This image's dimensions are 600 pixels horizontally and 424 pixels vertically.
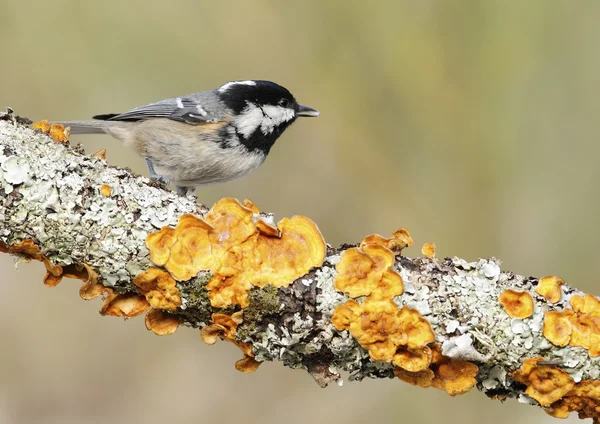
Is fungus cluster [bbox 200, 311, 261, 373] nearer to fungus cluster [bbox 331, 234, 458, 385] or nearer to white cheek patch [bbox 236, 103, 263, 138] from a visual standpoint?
fungus cluster [bbox 331, 234, 458, 385]

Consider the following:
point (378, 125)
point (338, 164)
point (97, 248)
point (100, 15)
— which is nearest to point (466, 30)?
point (378, 125)

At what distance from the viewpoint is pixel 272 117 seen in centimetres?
349

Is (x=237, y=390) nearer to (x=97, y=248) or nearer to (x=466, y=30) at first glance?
(x=97, y=248)

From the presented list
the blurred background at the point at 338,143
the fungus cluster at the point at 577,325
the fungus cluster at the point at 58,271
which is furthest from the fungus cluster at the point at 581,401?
the blurred background at the point at 338,143

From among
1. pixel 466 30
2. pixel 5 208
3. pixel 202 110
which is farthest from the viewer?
pixel 466 30

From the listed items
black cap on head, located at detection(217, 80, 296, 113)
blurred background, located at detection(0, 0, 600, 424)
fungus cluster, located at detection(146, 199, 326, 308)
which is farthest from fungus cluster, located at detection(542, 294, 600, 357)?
black cap on head, located at detection(217, 80, 296, 113)

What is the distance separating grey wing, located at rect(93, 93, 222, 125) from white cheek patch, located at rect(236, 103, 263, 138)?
0.36 ft

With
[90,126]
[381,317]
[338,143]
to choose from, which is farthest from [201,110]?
[381,317]

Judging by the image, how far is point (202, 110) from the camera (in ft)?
11.3

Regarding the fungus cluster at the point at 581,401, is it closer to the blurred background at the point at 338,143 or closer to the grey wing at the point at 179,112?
the blurred background at the point at 338,143

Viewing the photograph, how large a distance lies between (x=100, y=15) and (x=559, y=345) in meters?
3.53

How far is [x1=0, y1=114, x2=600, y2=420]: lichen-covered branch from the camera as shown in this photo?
1802mm

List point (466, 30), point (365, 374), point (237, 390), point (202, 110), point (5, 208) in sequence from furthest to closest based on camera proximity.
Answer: point (466, 30)
point (237, 390)
point (202, 110)
point (365, 374)
point (5, 208)

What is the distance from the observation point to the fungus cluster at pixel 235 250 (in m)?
1.81
